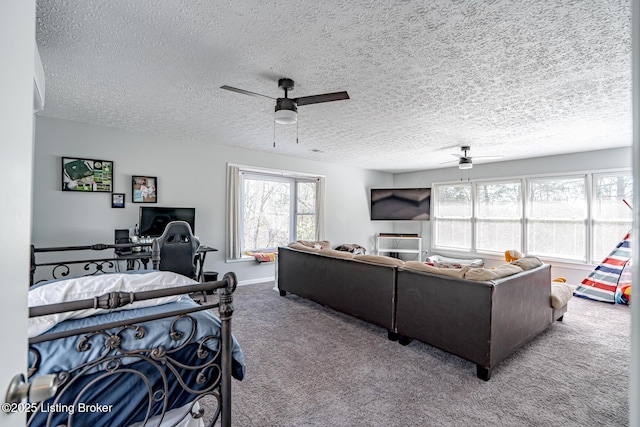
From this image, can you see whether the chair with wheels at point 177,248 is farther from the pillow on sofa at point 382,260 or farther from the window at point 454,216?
the window at point 454,216

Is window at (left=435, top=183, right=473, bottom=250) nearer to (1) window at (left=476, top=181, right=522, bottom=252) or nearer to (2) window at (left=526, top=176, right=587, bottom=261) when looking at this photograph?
(1) window at (left=476, top=181, right=522, bottom=252)

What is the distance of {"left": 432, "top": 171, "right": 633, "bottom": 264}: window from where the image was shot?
5.08 meters

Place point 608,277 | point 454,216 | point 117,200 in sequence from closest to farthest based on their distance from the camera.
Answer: point 117,200
point 608,277
point 454,216

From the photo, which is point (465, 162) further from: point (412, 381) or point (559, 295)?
point (412, 381)

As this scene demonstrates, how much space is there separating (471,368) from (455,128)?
2.94m

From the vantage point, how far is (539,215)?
5867 mm

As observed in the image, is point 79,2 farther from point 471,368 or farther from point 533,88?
point 471,368

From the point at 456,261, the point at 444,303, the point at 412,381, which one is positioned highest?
the point at 444,303

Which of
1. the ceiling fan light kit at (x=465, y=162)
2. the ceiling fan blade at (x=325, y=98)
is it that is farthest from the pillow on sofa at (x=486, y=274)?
the ceiling fan light kit at (x=465, y=162)

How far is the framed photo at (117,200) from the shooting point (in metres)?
4.25

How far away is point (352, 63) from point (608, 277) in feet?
17.8

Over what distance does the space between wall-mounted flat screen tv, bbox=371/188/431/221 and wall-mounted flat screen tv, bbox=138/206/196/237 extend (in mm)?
4641

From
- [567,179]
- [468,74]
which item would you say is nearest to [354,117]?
[468,74]

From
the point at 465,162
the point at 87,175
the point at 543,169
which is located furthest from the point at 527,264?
the point at 87,175
